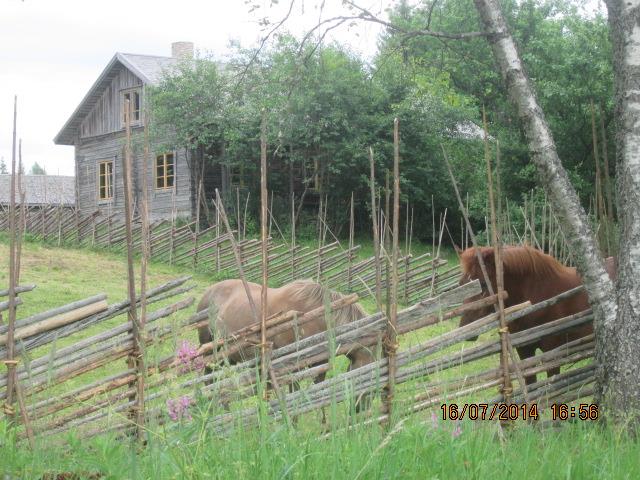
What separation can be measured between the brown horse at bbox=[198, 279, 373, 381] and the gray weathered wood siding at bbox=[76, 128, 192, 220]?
14188 mm

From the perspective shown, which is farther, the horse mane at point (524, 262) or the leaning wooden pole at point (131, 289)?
the horse mane at point (524, 262)

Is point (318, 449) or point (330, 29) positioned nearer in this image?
point (318, 449)

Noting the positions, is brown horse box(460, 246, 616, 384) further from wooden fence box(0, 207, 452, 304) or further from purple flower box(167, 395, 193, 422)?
wooden fence box(0, 207, 452, 304)

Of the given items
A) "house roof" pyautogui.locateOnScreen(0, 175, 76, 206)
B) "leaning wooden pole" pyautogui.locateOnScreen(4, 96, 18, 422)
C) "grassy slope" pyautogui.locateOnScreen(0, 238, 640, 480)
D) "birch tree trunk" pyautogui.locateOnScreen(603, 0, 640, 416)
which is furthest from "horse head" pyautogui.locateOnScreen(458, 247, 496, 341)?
"house roof" pyautogui.locateOnScreen(0, 175, 76, 206)

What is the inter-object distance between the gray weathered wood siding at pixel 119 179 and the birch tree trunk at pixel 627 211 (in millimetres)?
17449

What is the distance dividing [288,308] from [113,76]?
1949cm

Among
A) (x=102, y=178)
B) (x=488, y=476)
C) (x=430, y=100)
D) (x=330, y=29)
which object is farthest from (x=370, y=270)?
(x=102, y=178)

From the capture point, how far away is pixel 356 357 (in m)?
5.33

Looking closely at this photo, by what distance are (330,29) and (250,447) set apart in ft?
10.9

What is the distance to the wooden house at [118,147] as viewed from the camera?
22.1 metres

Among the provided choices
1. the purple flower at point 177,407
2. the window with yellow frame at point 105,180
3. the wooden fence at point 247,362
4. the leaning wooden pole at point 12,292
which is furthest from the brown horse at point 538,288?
the window with yellow frame at point 105,180

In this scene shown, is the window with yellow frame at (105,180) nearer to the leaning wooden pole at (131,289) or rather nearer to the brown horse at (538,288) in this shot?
the brown horse at (538,288)

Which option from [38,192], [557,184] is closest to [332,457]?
[557,184]

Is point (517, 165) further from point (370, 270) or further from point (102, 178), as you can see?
point (102, 178)
